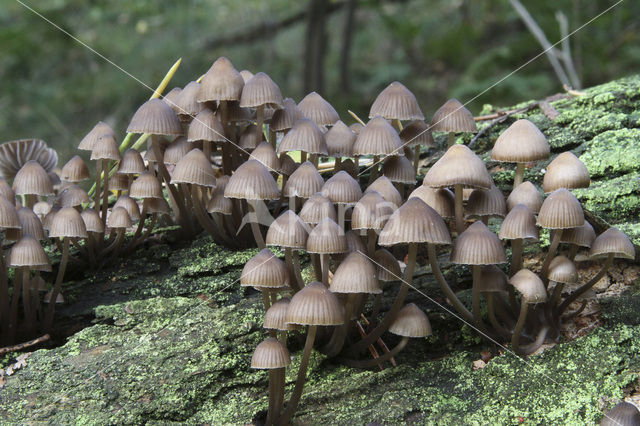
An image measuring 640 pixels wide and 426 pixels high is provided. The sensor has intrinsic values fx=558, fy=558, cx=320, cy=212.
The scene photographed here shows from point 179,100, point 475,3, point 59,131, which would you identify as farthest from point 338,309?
point 475,3

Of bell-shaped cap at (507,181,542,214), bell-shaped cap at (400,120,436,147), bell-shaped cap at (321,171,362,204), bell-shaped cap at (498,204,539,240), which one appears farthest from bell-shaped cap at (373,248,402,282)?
bell-shaped cap at (400,120,436,147)

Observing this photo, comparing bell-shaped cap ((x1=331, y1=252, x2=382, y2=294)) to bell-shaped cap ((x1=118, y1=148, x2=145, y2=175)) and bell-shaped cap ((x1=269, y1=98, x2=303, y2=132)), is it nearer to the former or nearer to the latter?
bell-shaped cap ((x1=269, y1=98, x2=303, y2=132))

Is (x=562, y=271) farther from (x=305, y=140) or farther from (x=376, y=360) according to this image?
(x=305, y=140)

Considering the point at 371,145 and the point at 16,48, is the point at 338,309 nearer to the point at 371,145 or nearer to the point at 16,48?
the point at 371,145

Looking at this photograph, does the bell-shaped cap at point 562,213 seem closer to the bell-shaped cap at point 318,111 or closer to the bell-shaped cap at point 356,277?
the bell-shaped cap at point 356,277

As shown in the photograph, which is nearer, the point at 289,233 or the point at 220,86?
the point at 289,233

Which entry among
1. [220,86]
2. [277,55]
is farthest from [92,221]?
[277,55]

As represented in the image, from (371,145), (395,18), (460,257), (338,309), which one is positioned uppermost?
(395,18)
